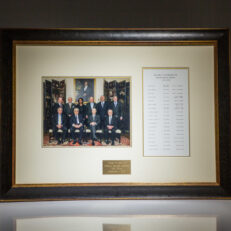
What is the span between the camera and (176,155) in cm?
82

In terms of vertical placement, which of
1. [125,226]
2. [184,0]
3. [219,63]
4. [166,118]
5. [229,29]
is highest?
[184,0]

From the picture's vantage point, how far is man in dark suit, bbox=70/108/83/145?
2.69 feet

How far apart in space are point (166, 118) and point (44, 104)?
1.34 feet

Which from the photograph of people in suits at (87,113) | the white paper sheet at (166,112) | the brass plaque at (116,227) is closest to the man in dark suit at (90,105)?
the photograph of people in suits at (87,113)

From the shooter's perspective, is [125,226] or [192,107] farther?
[192,107]

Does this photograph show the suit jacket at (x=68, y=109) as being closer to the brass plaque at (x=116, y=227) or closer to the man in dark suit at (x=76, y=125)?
the man in dark suit at (x=76, y=125)

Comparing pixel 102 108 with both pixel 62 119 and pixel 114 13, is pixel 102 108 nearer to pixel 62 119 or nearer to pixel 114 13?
pixel 62 119

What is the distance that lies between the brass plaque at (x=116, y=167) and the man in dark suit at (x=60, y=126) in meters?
0.16

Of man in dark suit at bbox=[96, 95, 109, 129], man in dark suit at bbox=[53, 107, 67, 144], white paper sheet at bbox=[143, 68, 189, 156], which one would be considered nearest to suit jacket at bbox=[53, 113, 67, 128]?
man in dark suit at bbox=[53, 107, 67, 144]

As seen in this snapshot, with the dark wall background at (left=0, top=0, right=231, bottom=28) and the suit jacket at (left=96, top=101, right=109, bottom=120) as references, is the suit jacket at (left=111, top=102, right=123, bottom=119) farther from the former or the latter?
the dark wall background at (left=0, top=0, right=231, bottom=28)

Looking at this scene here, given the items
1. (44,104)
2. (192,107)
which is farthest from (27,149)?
(192,107)

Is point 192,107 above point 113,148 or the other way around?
above

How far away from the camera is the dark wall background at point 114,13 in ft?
2.67

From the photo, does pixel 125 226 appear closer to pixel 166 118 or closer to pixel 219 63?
pixel 166 118
